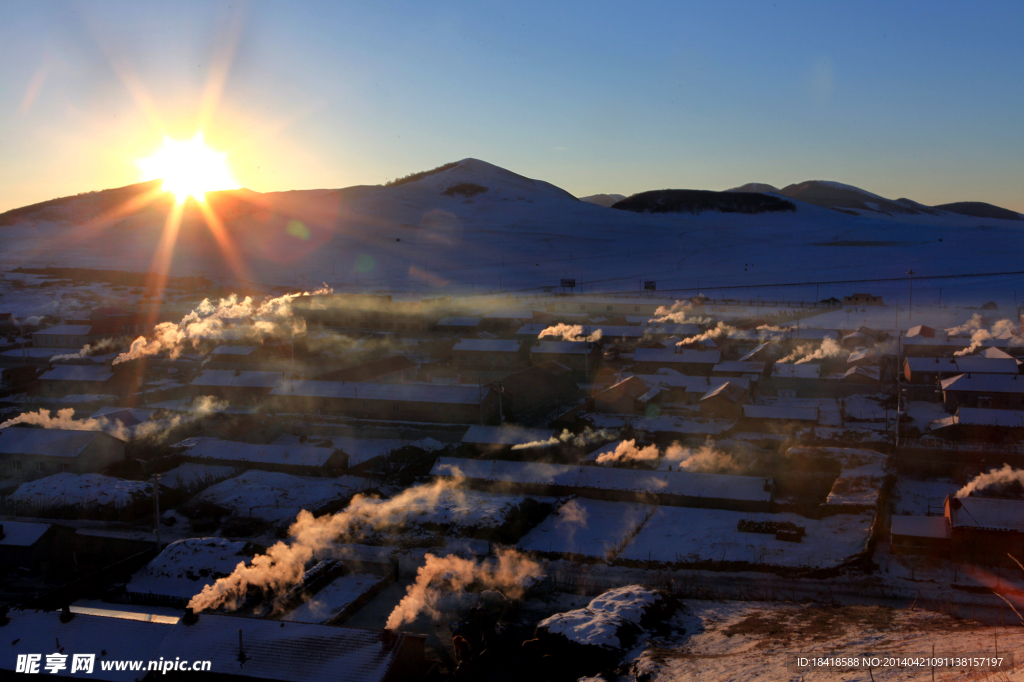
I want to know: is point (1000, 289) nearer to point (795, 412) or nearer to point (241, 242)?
point (795, 412)

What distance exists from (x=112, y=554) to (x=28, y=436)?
577cm

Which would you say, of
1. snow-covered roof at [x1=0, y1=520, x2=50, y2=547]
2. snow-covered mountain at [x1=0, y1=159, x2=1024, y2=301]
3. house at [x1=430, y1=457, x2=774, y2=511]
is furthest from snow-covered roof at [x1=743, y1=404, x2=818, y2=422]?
snow-covered mountain at [x1=0, y1=159, x2=1024, y2=301]

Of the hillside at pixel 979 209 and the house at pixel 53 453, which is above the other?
the hillside at pixel 979 209

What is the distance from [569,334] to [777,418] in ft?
43.7

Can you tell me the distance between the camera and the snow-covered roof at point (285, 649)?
24.8 feet

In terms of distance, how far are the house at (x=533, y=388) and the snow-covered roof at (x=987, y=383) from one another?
10.1m

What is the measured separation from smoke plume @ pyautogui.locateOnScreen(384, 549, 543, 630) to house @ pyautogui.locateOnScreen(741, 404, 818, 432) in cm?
842

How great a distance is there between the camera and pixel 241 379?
21312 mm

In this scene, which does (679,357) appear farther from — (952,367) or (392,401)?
(392,401)

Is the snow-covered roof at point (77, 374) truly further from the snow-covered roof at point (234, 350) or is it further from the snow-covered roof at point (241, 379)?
the snow-covered roof at point (234, 350)

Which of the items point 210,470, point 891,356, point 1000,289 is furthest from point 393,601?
point 1000,289

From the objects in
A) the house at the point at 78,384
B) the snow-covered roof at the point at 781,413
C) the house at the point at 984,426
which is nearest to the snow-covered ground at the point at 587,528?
the snow-covered roof at the point at 781,413

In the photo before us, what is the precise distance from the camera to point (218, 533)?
12.3m

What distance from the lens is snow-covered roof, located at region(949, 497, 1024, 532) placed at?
10773 millimetres
